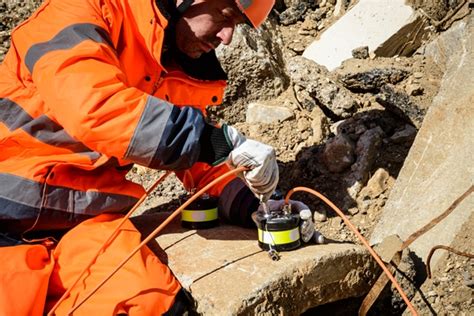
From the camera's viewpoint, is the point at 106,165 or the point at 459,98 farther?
the point at 459,98

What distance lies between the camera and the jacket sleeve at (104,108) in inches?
81.5

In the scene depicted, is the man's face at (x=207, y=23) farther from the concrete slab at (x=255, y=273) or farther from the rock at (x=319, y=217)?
the rock at (x=319, y=217)

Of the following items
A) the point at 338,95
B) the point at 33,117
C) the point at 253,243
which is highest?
the point at 33,117

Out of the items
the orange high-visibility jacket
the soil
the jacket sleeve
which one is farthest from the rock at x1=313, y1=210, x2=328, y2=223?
A: the jacket sleeve

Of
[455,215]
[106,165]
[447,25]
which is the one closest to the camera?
[106,165]

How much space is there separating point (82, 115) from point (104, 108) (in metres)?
0.09

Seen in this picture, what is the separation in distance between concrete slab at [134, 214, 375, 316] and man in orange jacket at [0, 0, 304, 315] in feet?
0.57

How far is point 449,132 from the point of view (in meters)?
3.14

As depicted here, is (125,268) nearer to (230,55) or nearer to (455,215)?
(455,215)

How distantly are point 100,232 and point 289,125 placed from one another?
2013 millimetres

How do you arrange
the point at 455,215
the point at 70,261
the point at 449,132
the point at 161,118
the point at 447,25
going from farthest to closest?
the point at 447,25, the point at 449,132, the point at 455,215, the point at 70,261, the point at 161,118

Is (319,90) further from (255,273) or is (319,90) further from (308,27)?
(255,273)

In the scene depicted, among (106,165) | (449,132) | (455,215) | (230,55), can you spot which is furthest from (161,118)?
(230,55)

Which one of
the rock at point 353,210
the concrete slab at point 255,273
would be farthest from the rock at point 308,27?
the concrete slab at point 255,273
